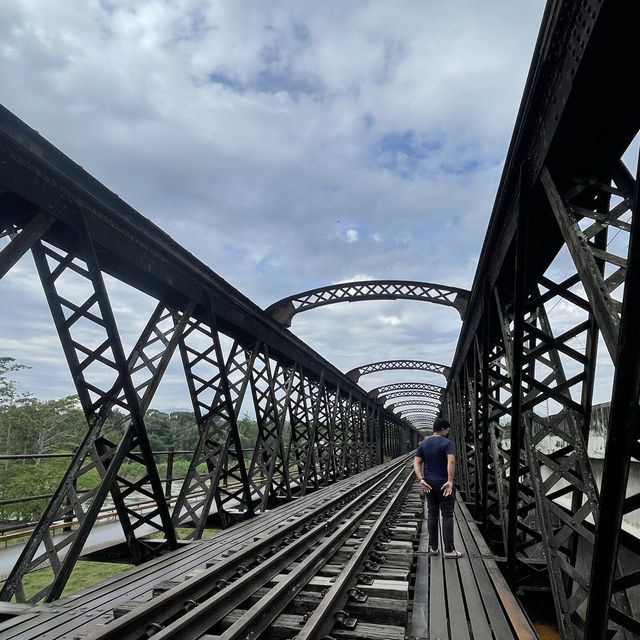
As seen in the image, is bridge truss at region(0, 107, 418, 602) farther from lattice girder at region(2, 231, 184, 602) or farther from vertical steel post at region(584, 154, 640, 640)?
vertical steel post at region(584, 154, 640, 640)

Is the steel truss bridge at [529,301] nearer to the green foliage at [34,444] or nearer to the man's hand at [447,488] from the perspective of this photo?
the man's hand at [447,488]

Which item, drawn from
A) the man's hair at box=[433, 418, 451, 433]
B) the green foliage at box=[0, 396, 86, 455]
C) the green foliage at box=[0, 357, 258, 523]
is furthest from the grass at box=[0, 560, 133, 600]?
the green foliage at box=[0, 396, 86, 455]

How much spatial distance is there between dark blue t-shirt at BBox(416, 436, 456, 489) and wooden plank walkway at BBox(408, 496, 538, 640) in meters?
0.89

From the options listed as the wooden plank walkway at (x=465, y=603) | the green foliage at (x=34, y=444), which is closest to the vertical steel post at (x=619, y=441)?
the wooden plank walkway at (x=465, y=603)

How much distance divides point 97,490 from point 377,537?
3.76 metres

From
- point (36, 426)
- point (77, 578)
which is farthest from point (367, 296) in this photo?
point (36, 426)

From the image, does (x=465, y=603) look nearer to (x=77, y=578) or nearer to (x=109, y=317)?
(x=109, y=317)

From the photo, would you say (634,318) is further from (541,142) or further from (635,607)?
(635,607)

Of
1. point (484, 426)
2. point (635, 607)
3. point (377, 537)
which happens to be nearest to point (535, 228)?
point (484, 426)

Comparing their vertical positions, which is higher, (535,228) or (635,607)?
(535,228)

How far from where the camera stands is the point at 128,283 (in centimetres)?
589

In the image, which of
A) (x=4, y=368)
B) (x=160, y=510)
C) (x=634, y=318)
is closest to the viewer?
(x=634, y=318)

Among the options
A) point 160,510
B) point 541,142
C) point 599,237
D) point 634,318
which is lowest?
point 160,510

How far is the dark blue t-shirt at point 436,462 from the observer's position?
17.4ft
